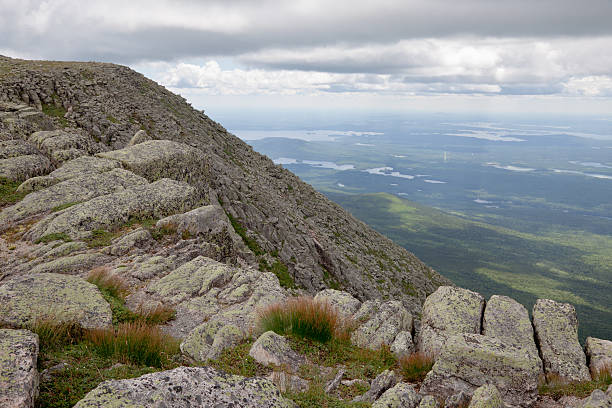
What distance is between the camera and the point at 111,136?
1693 inches

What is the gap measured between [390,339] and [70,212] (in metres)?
16.7

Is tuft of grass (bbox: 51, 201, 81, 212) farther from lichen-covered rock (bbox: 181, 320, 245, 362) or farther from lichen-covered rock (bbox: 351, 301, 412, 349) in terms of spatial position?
lichen-covered rock (bbox: 351, 301, 412, 349)

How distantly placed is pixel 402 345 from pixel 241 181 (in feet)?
127

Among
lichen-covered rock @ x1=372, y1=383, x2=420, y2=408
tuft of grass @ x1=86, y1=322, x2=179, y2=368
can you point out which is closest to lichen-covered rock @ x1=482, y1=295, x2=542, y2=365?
lichen-covered rock @ x1=372, y1=383, x2=420, y2=408

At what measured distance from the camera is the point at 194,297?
14.3 m

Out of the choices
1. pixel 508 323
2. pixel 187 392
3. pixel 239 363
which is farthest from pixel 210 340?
pixel 508 323

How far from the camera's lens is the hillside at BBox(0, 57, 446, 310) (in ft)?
130

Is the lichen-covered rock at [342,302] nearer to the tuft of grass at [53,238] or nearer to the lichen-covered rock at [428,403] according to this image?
the lichen-covered rock at [428,403]

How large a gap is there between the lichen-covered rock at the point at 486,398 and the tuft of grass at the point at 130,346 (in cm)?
666

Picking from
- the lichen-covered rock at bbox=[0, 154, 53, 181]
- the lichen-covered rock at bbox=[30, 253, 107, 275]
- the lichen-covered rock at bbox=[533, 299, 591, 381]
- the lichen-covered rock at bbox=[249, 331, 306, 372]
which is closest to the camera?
the lichen-covered rock at bbox=[249, 331, 306, 372]

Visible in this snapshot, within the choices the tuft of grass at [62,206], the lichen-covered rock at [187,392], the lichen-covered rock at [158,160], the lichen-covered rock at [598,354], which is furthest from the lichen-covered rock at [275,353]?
the lichen-covered rock at [158,160]

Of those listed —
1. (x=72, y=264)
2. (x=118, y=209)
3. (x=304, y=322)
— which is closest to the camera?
(x=304, y=322)

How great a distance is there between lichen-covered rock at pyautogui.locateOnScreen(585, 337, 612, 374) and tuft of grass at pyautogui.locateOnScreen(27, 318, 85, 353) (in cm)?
1411

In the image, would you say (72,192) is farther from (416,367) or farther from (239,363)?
(416,367)
